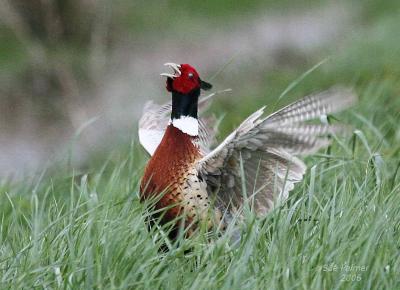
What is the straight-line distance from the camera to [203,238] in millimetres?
3885

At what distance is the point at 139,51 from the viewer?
12594 mm

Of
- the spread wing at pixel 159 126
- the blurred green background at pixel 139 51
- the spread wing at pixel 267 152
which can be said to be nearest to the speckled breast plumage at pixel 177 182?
the spread wing at pixel 267 152

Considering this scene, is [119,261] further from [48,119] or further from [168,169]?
[48,119]

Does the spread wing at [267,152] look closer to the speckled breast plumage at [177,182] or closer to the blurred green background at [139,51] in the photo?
the speckled breast plumage at [177,182]

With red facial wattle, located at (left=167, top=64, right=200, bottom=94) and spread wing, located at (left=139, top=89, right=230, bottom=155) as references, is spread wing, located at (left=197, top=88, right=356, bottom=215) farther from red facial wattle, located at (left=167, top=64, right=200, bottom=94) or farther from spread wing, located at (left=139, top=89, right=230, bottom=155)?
spread wing, located at (left=139, top=89, right=230, bottom=155)

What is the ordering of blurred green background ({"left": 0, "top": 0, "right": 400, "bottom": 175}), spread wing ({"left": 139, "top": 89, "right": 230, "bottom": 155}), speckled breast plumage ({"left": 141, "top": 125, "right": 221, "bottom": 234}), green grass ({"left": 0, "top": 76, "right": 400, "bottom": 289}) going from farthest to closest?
blurred green background ({"left": 0, "top": 0, "right": 400, "bottom": 175})
spread wing ({"left": 139, "top": 89, "right": 230, "bottom": 155})
speckled breast plumage ({"left": 141, "top": 125, "right": 221, "bottom": 234})
green grass ({"left": 0, "top": 76, "right": 400, "bottom": 289})

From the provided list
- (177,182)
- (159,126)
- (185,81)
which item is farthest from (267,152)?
(159,126)

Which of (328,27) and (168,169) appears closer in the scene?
(168,169)

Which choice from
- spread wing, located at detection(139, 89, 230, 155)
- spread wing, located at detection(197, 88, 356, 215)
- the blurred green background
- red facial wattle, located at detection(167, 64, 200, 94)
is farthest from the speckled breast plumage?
the blurred green background

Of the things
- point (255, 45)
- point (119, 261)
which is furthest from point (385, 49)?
point (119, 261)

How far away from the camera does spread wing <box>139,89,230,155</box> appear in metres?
5.09

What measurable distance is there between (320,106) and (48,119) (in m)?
7.43

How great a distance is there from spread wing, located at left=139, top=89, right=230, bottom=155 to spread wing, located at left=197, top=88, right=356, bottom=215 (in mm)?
666

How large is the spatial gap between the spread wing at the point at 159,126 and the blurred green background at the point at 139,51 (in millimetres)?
3198
